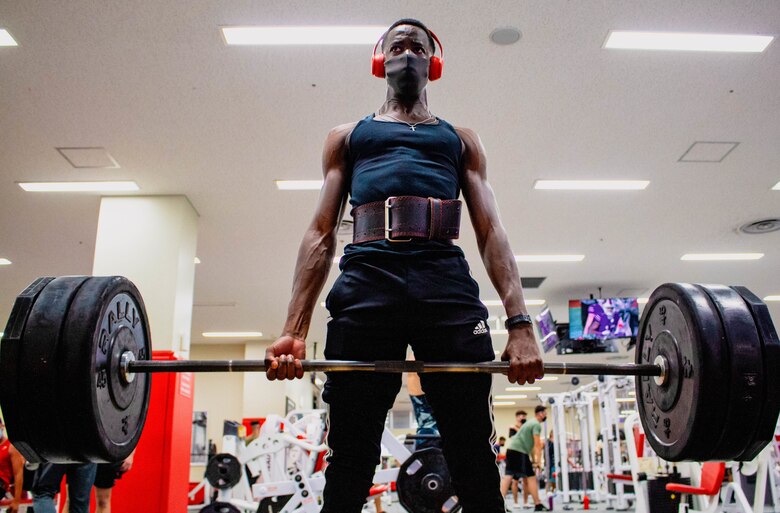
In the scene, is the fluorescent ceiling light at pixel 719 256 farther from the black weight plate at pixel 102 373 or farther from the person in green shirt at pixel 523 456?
the black weight plate at pixel 102 373

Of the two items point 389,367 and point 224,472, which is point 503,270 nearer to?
point 389,367

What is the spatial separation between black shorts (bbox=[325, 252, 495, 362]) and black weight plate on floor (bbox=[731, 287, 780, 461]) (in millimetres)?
619

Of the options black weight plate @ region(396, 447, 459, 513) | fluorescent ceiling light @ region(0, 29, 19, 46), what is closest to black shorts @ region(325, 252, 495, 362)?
black weight plate @ region(396, 447, 459, 513)

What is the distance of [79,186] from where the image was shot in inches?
224

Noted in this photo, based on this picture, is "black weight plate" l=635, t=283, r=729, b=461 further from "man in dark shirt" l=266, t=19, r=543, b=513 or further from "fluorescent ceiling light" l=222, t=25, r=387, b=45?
"fluorescent ceiling light" l=222, t=25, r=387, b=45

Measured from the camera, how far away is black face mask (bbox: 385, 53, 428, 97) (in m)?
1.76

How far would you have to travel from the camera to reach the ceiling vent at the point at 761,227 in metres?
6.70

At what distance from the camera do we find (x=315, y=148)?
A: 5.13 m

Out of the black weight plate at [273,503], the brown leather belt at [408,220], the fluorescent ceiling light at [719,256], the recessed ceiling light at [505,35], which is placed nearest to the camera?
the brown leather belt at [408,220]

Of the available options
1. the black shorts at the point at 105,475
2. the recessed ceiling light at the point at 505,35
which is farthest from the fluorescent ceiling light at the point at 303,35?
the black shorts at the point at 105,475

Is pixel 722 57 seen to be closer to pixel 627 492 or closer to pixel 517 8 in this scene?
pixel 517 8

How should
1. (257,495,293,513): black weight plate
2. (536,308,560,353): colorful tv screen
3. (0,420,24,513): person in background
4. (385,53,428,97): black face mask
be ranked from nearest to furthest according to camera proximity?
(385,53,428,97): black face mask, (257,495,293,513): black weight plate, (0,420,24,513): person in background, (536,308,560,353): colorful tv screen

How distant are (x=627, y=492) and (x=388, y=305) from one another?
804 centimetres

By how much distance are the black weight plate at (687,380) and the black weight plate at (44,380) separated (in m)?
1.39
